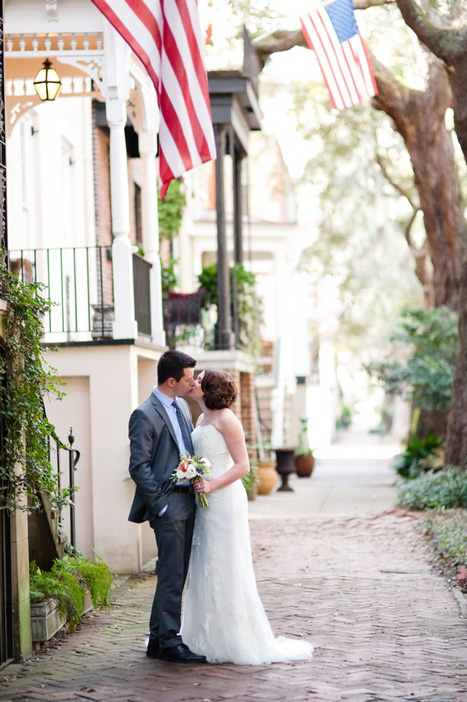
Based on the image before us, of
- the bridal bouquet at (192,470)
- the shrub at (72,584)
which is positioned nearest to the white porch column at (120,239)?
the shrub at (72,584)

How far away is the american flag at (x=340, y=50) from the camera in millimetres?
13852

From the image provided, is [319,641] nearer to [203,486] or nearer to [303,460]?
[203,486]

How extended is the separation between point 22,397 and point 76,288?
6.00m

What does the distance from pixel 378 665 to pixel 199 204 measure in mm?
21418

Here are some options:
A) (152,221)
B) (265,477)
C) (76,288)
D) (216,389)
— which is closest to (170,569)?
(216,389)

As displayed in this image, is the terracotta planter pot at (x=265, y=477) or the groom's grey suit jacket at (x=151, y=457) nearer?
the groom's grey suit jacket at (x=151, y=457)

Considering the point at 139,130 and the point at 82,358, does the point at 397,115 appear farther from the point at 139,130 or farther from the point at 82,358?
the point at 82,358

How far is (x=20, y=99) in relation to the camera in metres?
12.8

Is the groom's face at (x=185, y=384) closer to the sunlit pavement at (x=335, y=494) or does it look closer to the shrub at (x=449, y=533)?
the shrub at (x=449, y=533)

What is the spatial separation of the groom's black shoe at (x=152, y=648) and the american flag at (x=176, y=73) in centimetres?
407

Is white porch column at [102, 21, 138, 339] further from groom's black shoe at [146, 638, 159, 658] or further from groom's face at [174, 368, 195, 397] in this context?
groom's black shoe at [146, 638, 159, 658]

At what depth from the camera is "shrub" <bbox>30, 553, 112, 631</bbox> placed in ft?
25.4

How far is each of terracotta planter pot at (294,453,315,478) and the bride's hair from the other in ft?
58.7

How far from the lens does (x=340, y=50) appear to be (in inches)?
558
